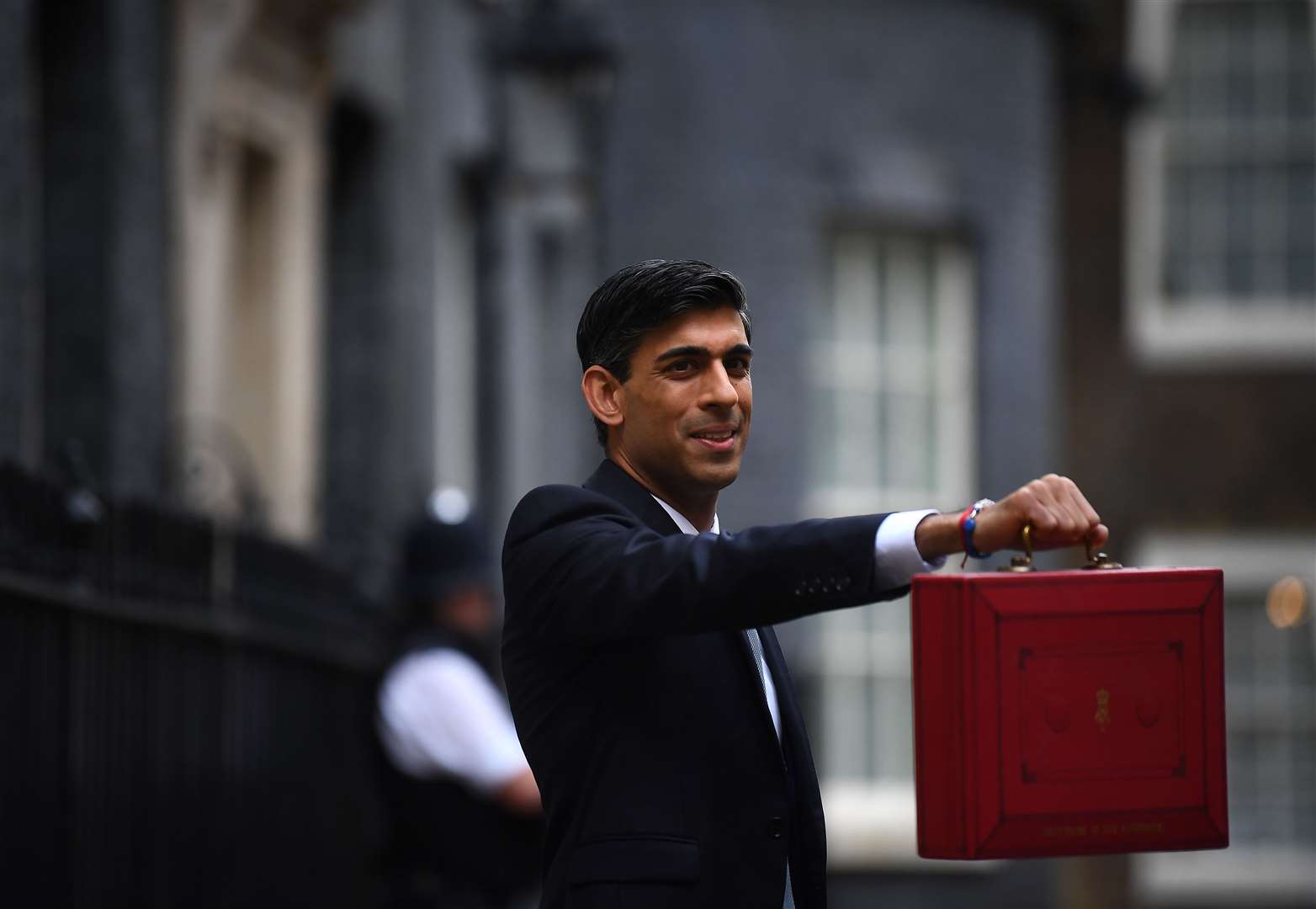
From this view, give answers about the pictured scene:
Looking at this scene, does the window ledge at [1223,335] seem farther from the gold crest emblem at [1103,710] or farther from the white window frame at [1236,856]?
the gold crest emblem at [1103,710]

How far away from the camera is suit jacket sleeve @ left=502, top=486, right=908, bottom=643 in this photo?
11.6ft

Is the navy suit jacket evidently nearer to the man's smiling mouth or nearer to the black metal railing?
the man's smiling mouth

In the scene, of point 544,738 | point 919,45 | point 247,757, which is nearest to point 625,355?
point 544,738

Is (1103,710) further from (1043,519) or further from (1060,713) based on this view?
(1043,519)

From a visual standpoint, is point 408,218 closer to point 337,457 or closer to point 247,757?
point 337,457

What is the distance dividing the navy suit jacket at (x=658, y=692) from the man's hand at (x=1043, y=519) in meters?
0.22

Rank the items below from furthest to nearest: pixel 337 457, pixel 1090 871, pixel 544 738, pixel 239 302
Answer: pixel 1090 871, pixel 337 457, pixel 239 302, pixel 544 738

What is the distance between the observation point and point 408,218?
12352 mm

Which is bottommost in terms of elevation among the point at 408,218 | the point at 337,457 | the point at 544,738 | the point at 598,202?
the point at 544,738

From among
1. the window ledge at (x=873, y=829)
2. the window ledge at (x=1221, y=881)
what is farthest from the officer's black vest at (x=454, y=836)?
the window ledge at (x=1221, y=881)

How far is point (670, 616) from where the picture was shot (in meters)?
3.54

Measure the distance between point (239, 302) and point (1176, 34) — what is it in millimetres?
11239

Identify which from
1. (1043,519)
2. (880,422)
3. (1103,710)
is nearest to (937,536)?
(1043,519)

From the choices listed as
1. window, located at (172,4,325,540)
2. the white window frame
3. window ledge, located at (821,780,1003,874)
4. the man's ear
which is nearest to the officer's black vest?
window, located at (172,4,325,540)
